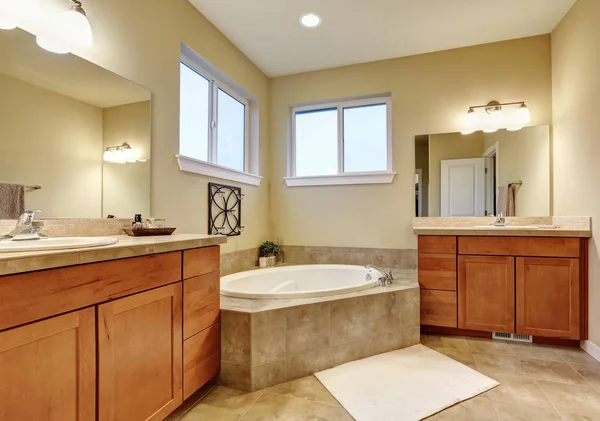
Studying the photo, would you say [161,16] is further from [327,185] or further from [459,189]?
[459,189]

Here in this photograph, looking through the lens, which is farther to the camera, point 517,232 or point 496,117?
point 496,117

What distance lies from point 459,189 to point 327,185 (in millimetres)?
1260

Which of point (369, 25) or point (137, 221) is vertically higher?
point (369, 25)

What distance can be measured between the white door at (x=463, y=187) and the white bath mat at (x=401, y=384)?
4.49 ft

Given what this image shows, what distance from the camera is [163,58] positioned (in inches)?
83.0

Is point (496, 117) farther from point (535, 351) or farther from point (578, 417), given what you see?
point (578, 417)

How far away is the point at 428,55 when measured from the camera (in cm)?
307

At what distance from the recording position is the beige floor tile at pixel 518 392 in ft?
5.47

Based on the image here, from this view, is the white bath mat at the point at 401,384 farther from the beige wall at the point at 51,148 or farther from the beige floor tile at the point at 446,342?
the beige wall at the point at 51,148

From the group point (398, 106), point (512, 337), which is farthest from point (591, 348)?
point (398, 106)

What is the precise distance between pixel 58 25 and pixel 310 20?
1.74 metres

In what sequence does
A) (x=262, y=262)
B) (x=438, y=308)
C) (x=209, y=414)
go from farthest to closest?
(x=262, y=262)
(x=438, y=308)
(x=209, y=414)

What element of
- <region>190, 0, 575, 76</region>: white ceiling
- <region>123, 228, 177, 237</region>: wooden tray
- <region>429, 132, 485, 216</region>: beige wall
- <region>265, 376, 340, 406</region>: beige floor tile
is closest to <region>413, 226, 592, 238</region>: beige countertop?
<region>429, 132, 485, 216</region>: beige wall

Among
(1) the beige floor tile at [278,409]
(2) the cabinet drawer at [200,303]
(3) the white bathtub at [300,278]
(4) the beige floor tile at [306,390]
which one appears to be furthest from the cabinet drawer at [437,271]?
(2) the cabinet drawer at [200,303]
